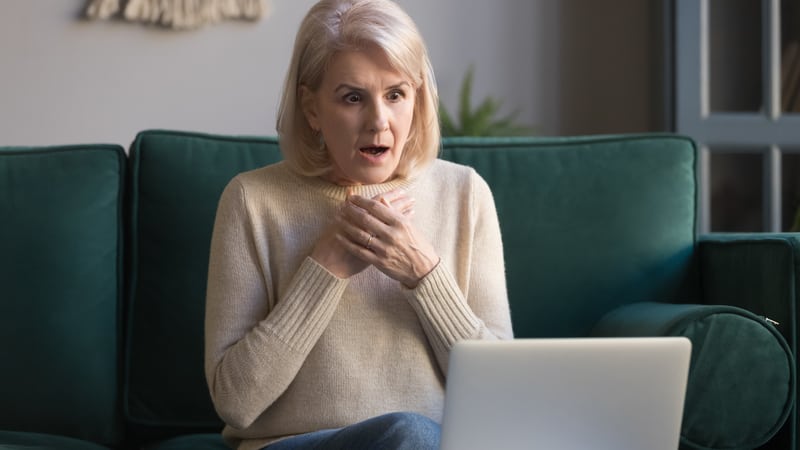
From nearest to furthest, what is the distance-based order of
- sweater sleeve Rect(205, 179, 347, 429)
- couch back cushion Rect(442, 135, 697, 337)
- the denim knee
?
the denim knee → sweater sleeve Rect(205, 179, 347, 429) → couch back cushion Rect(442, 135, 697, 337)

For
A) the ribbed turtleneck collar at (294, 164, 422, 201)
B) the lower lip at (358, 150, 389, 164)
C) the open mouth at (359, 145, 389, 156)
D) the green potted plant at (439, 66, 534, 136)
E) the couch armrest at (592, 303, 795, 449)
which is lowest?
the couch armrest at (592, 303, 795, 449)

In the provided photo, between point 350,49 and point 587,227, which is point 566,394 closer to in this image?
point 350,49

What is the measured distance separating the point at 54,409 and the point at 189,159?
0.49 meters

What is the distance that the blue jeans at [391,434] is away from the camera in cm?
125

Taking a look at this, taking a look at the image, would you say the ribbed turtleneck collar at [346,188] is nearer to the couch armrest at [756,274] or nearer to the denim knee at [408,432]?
the denim knee at [408,432]

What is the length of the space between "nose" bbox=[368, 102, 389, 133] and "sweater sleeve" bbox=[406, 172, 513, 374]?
0.21m

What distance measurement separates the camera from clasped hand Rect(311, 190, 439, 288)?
4.87 feet

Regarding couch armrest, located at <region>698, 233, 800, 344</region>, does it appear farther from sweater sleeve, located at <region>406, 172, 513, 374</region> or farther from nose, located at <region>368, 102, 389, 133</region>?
nose, located at <region>368, 102, 389, 133</region>

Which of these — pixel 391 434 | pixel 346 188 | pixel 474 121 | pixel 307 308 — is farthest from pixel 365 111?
pixel 474 121

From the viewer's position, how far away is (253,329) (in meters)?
1.48

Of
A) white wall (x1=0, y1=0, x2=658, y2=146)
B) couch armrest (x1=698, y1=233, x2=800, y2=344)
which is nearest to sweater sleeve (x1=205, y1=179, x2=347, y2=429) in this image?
couch armrest (x1=698, y1=233, x2=800, y2=344)

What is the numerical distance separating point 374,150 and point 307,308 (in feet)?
0.82

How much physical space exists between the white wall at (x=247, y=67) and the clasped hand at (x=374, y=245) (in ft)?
6.37

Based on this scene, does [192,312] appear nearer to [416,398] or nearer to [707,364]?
[416,398]
